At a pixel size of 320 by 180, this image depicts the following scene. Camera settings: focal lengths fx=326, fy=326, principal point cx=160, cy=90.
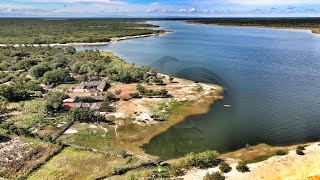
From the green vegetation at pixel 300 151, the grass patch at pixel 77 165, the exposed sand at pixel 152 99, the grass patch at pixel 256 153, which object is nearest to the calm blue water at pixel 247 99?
the grass patch at pixel 256 153

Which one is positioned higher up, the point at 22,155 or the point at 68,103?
the point at 68,103

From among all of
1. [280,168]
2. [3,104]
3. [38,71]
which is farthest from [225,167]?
[38,71]

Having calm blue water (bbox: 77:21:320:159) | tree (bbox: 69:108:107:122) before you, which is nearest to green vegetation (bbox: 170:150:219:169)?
calm blue water (bbox: 77:21:320:159)

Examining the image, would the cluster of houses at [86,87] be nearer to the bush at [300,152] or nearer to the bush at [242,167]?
the bush at [242,167]

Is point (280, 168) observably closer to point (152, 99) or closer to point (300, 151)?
point (300, 151)

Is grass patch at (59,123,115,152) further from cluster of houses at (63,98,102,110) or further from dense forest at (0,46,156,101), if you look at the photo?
dense forest at (0,46,156,101)
